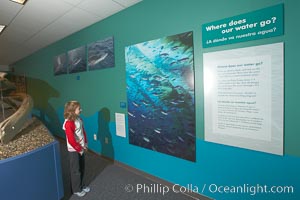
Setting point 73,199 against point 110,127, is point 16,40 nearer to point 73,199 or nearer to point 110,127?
point 110,127

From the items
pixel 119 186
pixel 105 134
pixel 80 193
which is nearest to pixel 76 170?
pixel 80 193

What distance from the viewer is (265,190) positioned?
1.61 m

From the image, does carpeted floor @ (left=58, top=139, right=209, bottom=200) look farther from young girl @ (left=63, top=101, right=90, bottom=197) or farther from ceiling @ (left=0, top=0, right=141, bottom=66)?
ceiling @ (left=0, top=0, right=141, bottom=66)

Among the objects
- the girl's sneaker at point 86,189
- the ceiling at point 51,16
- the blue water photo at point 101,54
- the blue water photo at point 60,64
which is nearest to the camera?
the girl's sneaker at point 86,189

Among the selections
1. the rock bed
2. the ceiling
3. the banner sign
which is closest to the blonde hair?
the rock bed

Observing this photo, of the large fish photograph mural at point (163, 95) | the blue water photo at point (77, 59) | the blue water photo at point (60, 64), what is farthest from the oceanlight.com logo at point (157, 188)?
the blue water photo at point (60, 64)

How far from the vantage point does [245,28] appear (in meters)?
1.57

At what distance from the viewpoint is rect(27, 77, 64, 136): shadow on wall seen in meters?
4.75

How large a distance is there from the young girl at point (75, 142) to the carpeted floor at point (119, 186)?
0.17m

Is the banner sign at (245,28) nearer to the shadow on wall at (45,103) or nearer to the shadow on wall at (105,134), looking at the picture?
the shadow on wall at (105,134)

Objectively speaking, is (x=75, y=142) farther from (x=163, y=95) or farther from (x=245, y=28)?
(x=245, y=28)

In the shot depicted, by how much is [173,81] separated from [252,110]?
94 cm

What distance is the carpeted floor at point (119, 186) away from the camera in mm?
2107

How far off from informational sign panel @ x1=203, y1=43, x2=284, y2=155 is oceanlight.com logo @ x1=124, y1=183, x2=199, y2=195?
787 mm
